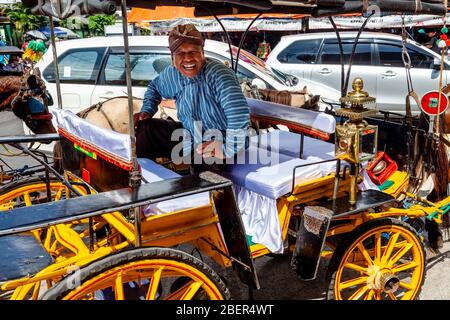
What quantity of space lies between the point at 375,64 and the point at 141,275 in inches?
290

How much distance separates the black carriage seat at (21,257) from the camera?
1.82m

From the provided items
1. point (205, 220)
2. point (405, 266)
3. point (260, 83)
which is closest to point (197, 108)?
point (205, 220)

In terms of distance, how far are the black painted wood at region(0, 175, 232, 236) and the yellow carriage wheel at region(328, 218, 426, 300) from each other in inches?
35.0

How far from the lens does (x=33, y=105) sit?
412 cm

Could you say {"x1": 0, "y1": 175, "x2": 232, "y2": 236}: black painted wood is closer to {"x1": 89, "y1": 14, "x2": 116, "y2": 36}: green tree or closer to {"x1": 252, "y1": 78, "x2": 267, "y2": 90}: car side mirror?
{"x1": 252, "y1": 78, "x2": 267, "y2": 90}: car side mirror

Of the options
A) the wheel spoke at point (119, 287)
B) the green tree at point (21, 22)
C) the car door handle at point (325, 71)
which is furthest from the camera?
the green tree at point (21, 22)

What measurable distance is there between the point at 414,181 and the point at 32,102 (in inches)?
129

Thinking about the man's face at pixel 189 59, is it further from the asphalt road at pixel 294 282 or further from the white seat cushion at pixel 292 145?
the asphalt road at pixel 294 282

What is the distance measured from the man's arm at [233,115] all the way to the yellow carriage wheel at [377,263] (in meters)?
0.81

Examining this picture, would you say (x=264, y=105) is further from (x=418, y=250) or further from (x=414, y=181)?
(x=418, y=250)

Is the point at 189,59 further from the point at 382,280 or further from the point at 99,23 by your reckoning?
the point at 99,23

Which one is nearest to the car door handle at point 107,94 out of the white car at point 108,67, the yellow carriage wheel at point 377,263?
the white car at point 108,67
